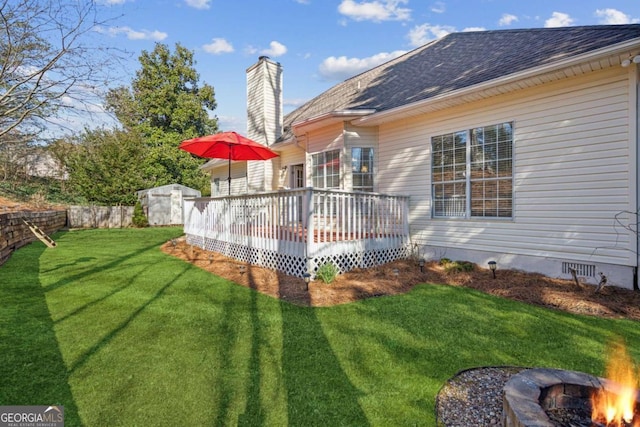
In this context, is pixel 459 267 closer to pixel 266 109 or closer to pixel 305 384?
pixel 305 384

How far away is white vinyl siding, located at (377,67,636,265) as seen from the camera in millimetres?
5020

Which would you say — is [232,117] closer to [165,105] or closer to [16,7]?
[165,105]

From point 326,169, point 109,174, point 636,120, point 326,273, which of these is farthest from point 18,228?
point 636,120

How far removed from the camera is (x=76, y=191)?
67.7ft

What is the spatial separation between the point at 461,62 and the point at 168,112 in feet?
77.6

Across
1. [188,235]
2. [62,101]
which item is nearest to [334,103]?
[188,235]

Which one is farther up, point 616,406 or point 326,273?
point 616,406

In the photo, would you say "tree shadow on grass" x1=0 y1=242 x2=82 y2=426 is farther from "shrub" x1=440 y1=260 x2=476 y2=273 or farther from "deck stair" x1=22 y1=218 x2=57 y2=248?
"shrub" x1=440 y1=260 x2=476 y2=273

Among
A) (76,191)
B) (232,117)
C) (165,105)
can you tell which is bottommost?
(76,191)

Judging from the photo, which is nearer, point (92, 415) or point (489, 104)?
point (92, 415)

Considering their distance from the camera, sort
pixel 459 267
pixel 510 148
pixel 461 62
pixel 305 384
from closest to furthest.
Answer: pixel 305 384 → pixel 510 148 → pixel 459 267 → pixel 461 62

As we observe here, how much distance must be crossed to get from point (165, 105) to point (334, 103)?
65.7 feet

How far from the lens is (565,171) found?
5.56 meters

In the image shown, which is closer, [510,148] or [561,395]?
[561,395]
